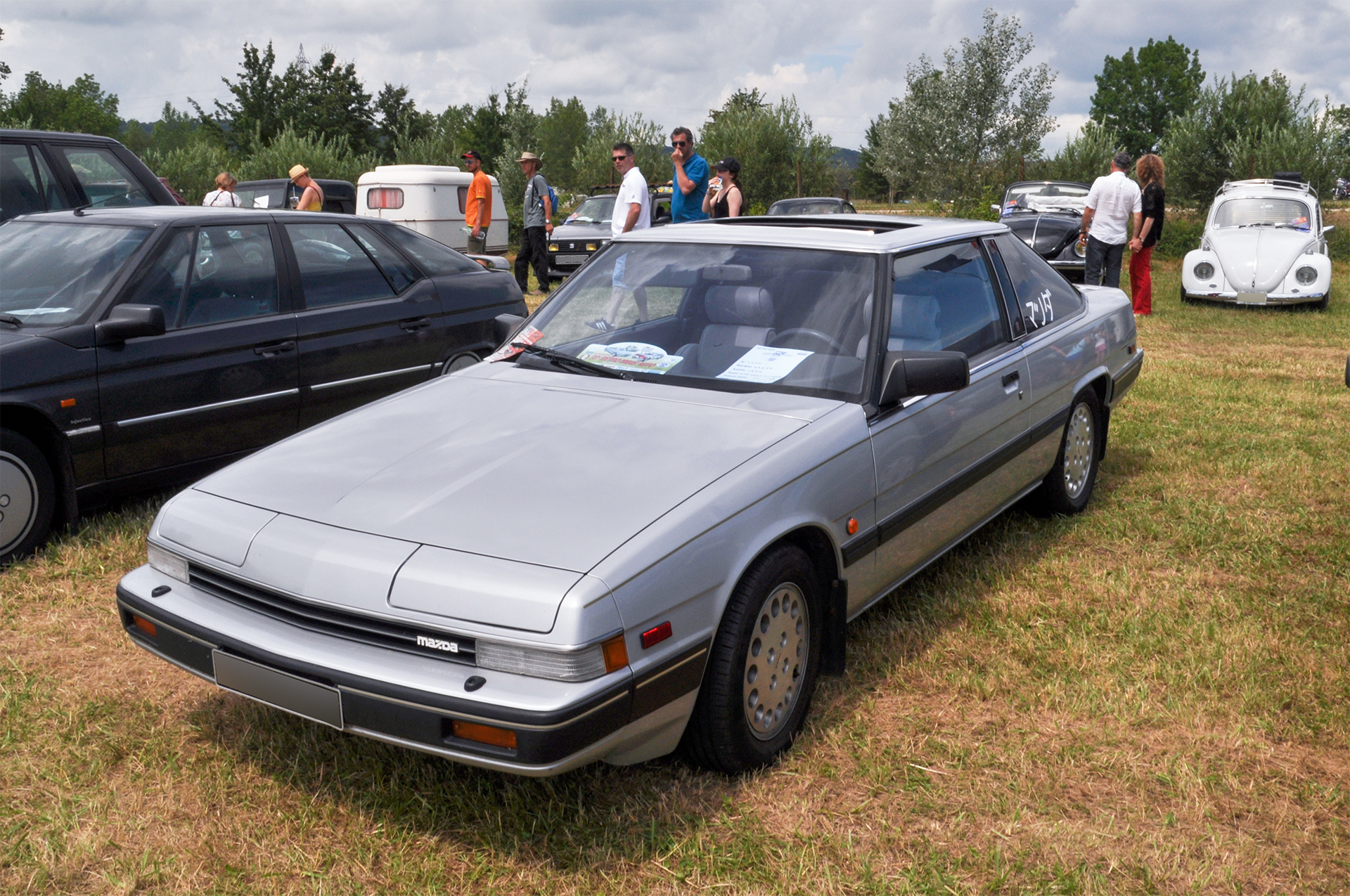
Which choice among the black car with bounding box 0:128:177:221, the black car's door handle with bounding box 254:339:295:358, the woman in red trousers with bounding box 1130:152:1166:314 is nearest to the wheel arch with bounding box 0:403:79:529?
the black car's door handle with bounding box 254:339:295:358

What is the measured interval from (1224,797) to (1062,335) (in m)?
2.37

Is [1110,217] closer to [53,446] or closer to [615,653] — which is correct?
[53,446]

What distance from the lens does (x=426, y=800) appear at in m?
2.88

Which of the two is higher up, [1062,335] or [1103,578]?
[1062,335]

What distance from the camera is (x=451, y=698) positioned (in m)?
2.35

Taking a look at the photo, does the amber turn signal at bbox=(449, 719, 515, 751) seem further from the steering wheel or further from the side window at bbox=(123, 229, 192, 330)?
the side window at bbox=(123, 229, 192, 330)

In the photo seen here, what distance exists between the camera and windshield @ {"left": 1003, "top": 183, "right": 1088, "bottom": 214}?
58.9 feet

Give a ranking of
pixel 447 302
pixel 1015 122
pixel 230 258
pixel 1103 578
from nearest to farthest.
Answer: pixel 1103 578
pixel 230 258
pixel 447 302
pixel 1015 122

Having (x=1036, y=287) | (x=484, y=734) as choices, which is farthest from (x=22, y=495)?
(x=1036, y=287)

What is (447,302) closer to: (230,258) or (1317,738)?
(230,258)

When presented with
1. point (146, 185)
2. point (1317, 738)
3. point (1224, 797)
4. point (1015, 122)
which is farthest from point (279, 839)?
point (1015, 122)

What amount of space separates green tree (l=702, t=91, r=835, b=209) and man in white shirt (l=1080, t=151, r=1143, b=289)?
2054 cm

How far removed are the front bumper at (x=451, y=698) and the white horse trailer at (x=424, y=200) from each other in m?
16.8

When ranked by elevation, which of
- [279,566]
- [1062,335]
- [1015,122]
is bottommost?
[279,566]
